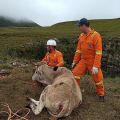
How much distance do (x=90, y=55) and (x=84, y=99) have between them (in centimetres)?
126

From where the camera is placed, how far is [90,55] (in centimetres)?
1227

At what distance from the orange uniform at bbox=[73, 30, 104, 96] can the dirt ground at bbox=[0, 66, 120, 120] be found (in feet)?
1.63

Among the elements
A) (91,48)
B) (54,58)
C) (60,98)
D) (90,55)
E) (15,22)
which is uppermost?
(91,48)

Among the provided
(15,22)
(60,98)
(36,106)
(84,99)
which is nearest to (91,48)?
(84,99)

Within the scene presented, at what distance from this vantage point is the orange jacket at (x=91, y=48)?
1188 cm

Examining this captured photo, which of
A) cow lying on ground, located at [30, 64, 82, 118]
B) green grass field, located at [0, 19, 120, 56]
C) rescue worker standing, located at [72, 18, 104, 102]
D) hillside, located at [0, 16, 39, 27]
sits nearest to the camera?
cow lying on ground, located at [30, 64, 82, 118]

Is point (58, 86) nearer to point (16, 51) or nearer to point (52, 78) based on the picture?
point (52, 78)

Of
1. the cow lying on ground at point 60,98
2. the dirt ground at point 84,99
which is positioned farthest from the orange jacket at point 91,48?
the dirt ground at point 84,99

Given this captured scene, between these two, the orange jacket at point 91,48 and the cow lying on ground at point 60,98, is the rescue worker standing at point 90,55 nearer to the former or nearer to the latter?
the orange jacket at point 91,48

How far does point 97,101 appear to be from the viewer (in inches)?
485

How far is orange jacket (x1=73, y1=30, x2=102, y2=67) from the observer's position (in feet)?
39.0

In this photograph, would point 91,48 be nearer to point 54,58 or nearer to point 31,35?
point 54,58

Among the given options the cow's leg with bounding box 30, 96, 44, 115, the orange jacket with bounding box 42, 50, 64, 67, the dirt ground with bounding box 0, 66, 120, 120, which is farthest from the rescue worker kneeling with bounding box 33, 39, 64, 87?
the cow's leg with bounding box 30, 96, 44, 115

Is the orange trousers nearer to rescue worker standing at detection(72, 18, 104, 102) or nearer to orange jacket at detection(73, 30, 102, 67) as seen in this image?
rescue worker standing at detection(72, 18, 104, 102)
